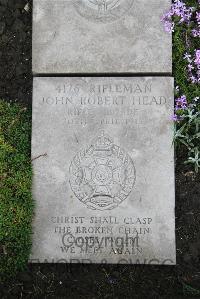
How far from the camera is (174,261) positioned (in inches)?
164

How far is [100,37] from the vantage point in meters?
4.44

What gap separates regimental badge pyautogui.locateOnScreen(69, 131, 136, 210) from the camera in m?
4.22

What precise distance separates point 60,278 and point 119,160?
111 centimetres

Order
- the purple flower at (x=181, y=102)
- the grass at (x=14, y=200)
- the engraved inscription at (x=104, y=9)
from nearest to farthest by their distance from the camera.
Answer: the grass at (x=14, y=200), the purple flower at (x=181, y=102), the engraved inscription at (x=104, y=9)

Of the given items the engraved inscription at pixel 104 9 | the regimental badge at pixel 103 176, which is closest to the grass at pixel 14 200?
the regimental badge at pixel 103 176

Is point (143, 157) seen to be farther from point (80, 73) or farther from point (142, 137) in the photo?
point (80, 73)

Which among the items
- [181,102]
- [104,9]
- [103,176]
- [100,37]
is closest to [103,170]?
[103,176]

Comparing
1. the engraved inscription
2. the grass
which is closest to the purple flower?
the engraved inscription

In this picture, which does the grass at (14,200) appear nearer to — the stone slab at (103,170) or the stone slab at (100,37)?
the stone slab at (103,170)

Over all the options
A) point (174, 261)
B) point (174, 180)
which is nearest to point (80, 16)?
point (174, 180)

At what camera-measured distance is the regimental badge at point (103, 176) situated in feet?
13.9

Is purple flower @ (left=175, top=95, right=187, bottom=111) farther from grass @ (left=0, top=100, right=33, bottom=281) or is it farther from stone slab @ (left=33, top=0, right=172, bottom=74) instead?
grass @ (left=0, top=100, right=33, bottom=281)

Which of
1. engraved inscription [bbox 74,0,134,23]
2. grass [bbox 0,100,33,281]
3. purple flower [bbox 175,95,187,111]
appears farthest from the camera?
engraved inscription [bbox 74,0,134,23]

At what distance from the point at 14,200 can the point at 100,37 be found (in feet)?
5.16
